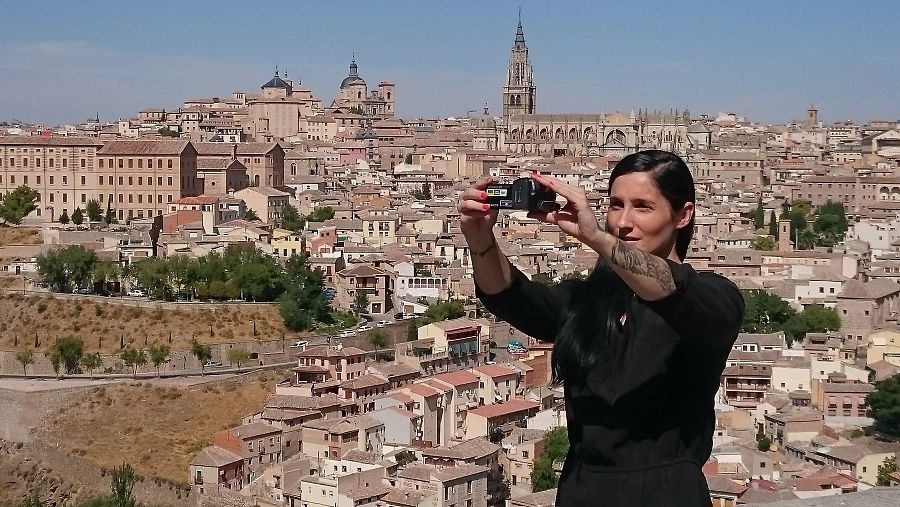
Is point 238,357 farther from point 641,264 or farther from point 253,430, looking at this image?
point 641,264

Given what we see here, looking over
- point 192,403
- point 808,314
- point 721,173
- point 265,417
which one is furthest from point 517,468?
point 721,173

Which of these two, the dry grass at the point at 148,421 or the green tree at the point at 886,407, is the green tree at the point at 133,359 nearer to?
the dry grass at the point at 148,421

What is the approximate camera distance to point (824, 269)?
20.3 meters

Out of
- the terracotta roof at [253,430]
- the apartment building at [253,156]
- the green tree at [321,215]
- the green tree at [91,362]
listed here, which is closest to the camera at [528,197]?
the terracotta roof at [253,430]

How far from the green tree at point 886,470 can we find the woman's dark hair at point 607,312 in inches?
365

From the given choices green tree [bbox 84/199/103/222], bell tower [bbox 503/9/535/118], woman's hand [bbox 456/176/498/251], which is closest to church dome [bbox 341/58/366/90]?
bell tower [bbox 503/9/535/118]

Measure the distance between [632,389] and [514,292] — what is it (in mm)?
232

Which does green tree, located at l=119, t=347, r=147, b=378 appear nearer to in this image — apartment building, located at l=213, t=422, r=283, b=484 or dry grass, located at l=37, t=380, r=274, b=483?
dry grass, located at l=37, t=380, r=274, b=483

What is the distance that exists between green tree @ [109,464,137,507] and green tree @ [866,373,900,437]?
673 cm

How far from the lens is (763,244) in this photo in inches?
948

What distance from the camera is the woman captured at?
4.53 feet

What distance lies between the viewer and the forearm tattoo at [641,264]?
1292mm

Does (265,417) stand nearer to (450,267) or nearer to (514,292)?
(450,267)

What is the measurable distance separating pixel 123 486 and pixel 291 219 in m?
12.9
